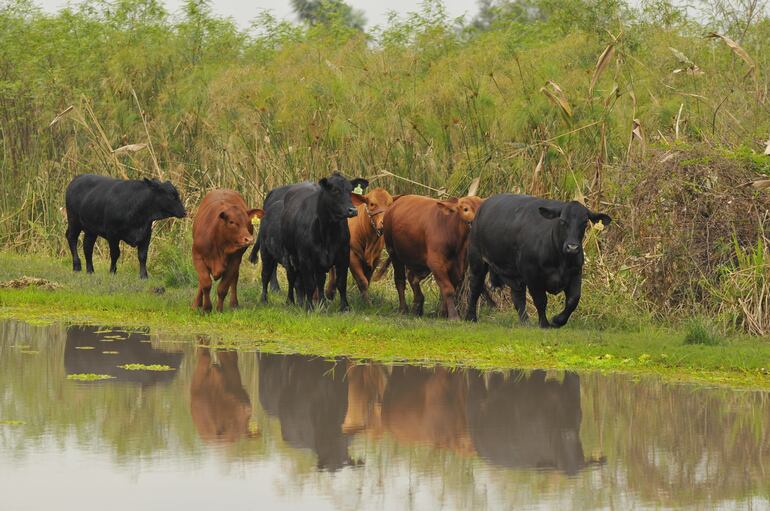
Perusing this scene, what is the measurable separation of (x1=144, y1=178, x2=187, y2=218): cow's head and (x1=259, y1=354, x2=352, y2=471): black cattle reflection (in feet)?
23.7

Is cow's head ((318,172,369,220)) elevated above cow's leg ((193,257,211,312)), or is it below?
above

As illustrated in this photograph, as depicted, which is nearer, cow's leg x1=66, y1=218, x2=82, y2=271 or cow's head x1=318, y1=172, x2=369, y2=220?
cow's head x1=318, y1=172, x2=369, y2=220

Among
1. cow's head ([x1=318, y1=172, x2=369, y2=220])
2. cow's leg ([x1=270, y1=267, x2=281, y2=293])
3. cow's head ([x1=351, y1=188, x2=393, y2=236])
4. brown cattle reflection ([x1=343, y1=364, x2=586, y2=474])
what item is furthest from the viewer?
cow's leg ([x1=270, y1=267, x2=281, y2=293])

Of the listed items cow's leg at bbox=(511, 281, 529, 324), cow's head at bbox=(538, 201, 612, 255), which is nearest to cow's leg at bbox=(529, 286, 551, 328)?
cow's leg at bbox=(511, 281, 529, 324)

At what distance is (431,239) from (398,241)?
0.56 metres

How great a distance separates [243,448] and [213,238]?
6.51 m

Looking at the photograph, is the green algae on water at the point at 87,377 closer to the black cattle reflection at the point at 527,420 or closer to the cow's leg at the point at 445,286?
the black cattle reflection at the point at 527,420

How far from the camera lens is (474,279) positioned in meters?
14.9

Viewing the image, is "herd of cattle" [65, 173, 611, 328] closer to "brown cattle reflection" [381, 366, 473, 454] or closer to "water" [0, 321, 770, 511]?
"water" [0, 321, 770, 511]

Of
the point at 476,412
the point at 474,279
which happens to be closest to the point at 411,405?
the point at 476,412

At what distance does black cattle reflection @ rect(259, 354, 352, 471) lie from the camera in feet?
26.9

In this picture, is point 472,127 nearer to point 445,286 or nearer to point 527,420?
point 445,286

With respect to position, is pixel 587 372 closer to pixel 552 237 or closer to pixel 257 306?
pixel 552 237

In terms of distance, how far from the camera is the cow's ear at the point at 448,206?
49.5 ft
